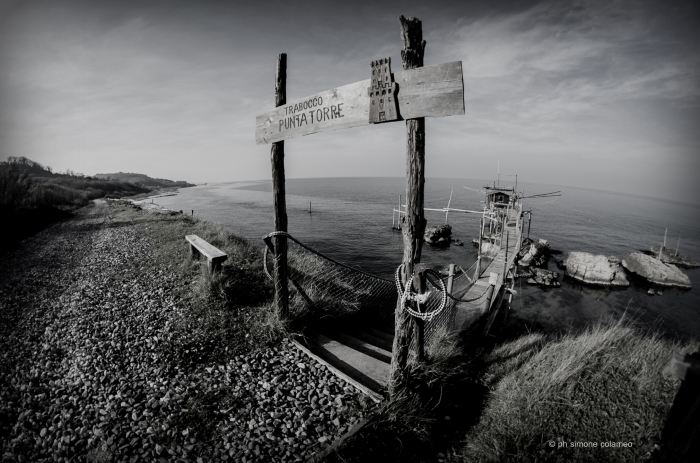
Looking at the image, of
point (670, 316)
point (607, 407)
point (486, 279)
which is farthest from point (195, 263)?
point (670, 316)

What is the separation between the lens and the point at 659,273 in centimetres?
2180

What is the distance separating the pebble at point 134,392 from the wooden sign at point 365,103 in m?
3.70

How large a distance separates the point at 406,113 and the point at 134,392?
5.17 meters

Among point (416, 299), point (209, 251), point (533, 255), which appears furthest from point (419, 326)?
point (533, 255)

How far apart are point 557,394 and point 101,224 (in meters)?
23.1

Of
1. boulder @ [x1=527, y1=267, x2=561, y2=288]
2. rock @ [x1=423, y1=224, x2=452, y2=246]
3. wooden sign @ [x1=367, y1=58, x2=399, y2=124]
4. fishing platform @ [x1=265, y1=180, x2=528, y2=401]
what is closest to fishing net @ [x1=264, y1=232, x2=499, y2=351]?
fishing platform @ [x1=265, y1=180, x2=528, y2=401]

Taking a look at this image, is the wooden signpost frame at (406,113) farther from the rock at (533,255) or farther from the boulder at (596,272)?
the boulder at (596,272)

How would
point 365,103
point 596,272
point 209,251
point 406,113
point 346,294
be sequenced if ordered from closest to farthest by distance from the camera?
point 406,113 < point 365,103 < point 346,294 < point 209,251 < point 596,272

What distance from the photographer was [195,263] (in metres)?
8.38

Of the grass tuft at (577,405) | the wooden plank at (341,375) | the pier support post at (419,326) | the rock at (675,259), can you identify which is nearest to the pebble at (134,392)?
the wooden plank at (341,375)

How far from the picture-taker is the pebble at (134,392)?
3.18m

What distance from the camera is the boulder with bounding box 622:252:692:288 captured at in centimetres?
2153

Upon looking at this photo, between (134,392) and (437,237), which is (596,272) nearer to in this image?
(437,237)

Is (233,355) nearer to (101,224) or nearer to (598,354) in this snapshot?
(598,354)
